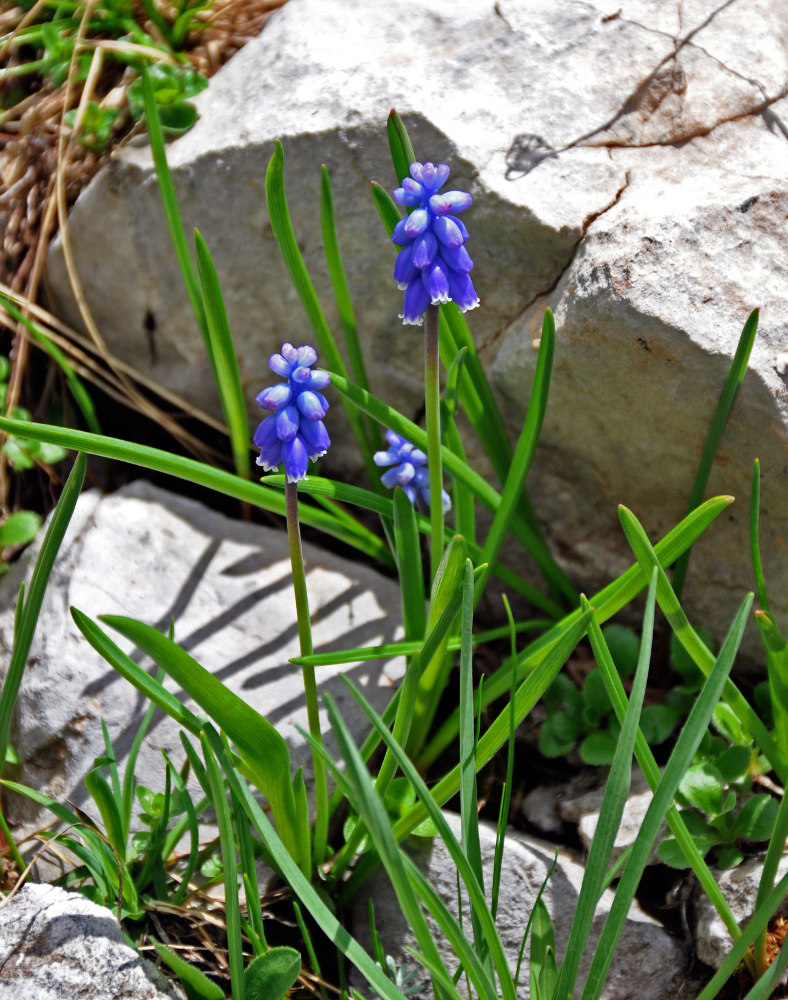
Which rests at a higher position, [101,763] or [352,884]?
[101,763]

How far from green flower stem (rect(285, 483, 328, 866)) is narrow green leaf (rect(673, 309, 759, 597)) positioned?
1110 millimetres

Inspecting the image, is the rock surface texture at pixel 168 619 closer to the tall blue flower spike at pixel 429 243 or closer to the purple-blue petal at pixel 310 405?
the purple-blue petal at pixel 310 405

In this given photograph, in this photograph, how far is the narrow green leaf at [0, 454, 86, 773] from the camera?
1.80 m

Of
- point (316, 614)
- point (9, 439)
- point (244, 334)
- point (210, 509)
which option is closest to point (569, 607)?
point (316, 614)

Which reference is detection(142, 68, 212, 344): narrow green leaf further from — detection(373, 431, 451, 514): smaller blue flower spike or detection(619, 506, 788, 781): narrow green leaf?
detection(619, 506, 788, 781): narrow green leaf

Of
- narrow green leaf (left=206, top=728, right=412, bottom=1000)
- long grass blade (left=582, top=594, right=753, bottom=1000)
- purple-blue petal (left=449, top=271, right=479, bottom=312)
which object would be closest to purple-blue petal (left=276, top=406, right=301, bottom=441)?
purple-blue petal (left=449, top=271, right=479, bottom=312)

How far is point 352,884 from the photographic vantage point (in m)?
2.14

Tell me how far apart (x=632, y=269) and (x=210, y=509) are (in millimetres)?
1577

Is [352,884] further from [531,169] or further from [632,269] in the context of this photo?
[531,169]

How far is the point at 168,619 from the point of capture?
261 centimetres

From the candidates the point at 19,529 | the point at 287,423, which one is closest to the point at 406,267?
the point at 287,423

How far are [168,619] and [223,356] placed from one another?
2.64 feet

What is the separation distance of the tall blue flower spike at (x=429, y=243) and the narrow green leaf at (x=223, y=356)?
76 cm

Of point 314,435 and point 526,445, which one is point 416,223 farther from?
point 526,445
